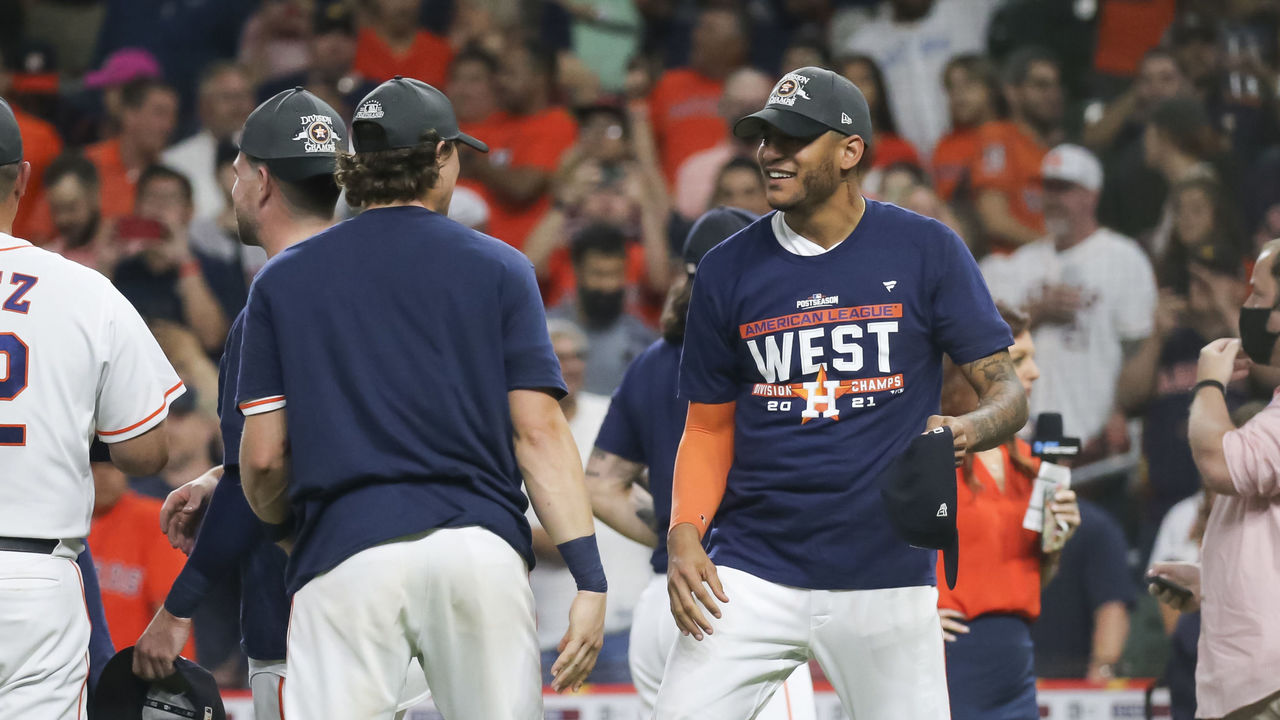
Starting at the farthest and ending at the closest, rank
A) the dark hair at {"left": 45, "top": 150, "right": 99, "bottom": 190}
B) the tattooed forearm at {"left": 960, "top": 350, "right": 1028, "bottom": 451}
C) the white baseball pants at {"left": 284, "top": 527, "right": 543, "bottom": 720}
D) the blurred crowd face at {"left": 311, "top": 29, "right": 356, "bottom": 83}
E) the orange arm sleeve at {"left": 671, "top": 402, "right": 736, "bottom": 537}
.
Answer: the blurred crowd face at {"left": 311, "top": 29, "right": 356, "bottom": 83}, the dark hair at {"left": 45, "top": 150, "right": 99, "bottom": 190}, the orange arm sleeve at {"left": 671, "top": 402, "right": 736, "bottom": 537}, the tattooed forearm at {"left": 960, "top": 350, "right": 1028, "bottom": 451}, the white baseball pants at {"left": 284, "top": 527, "right": 543, "bottom": 720}

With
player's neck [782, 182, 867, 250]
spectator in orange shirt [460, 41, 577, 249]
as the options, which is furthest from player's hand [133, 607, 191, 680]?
spectator in orange shirt [460, 41, 577, 249]

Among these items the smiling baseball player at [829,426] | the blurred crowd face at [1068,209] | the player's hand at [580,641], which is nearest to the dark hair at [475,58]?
the blurred crowd face at [1068,209]

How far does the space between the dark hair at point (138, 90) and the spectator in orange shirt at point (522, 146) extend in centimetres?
205

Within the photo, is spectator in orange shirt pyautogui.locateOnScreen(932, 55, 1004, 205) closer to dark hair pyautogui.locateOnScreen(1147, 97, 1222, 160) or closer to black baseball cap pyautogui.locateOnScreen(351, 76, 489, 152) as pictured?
dark hair pyautogui.locateOnScreen(1147, 97, 1222, 160)

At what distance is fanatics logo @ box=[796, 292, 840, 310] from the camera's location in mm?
3990

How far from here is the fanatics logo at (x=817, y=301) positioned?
3.99 metres

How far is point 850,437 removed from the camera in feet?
13.1

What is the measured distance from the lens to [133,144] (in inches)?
381

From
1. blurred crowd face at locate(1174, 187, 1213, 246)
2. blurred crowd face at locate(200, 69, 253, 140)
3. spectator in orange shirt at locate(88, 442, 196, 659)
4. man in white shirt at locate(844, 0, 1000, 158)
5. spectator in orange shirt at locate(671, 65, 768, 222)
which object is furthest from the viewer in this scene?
blurred crowd face at locate(200, 69, 253, 140)

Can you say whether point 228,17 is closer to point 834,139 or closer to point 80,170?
point 80,170

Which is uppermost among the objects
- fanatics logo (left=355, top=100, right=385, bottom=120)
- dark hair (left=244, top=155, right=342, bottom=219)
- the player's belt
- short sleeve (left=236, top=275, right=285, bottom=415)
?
fanatics logo (left=355, top=100, right=385, bottom=120)

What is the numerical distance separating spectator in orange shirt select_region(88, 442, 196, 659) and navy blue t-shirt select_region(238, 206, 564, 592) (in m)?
3.40

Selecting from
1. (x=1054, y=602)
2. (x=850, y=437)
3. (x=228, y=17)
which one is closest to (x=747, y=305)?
(x=850, y=437)

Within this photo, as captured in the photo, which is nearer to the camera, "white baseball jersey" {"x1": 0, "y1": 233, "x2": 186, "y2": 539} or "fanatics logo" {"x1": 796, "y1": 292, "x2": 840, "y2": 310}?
"white baseball jersey" {"x1": 0, "y1": 233, "x2": 186, "y2": 539}
